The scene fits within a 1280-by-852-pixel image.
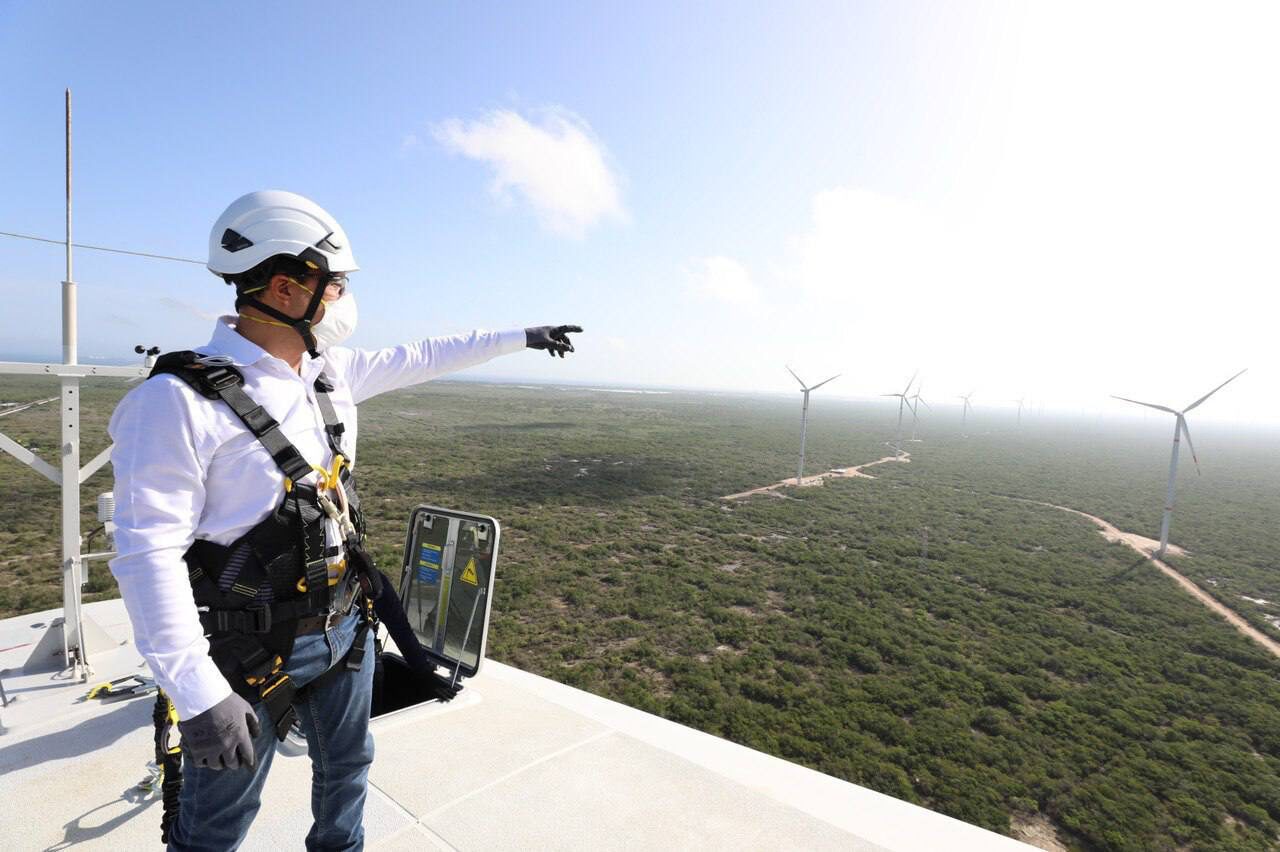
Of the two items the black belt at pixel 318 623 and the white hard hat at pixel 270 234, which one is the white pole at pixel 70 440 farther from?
the black belt at pixel 318 623

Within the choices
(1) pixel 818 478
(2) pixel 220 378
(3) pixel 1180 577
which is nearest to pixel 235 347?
(2) pixel 220 378

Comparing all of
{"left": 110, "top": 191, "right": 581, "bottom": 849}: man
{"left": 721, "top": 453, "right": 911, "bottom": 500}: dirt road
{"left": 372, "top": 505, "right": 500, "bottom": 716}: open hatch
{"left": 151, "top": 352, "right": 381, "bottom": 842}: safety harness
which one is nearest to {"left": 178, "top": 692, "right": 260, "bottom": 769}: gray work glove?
{"left": 110, "top": 191, "right": 581, "bottom": 849}: man

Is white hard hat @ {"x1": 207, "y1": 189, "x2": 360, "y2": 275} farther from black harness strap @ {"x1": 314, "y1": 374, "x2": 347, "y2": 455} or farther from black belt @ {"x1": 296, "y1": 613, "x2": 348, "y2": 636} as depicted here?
black belt @ {"x1": 296, "y1": 613, "x2": 348, "y2": 636}

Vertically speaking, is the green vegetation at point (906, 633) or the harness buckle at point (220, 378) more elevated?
the harness buckle at point (220, 378)

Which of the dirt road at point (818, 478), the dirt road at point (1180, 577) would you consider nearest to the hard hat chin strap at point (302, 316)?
the dirt road at point (1180, 577)

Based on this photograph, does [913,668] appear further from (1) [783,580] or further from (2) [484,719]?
(2) [484,719]

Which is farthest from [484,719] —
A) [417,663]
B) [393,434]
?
[393,434]
